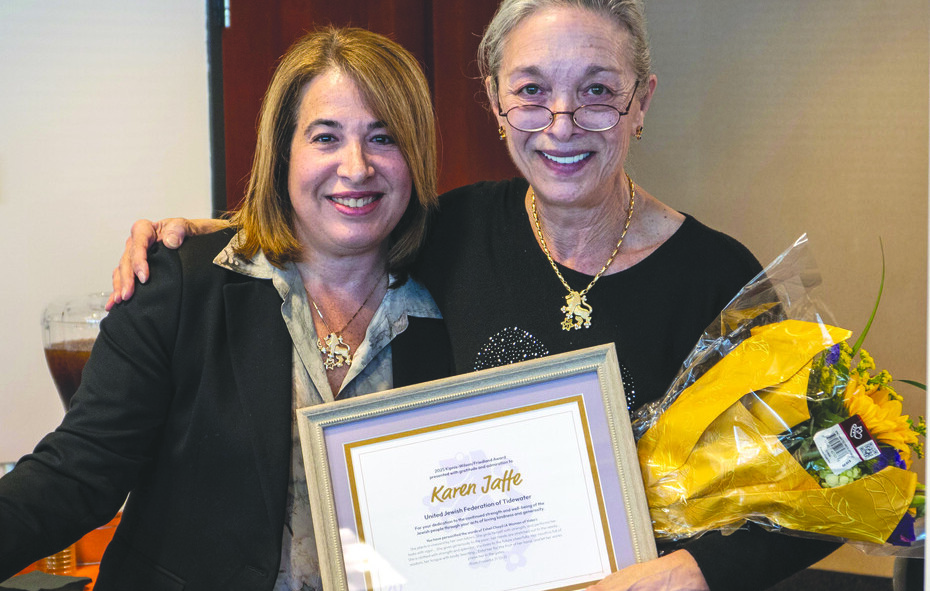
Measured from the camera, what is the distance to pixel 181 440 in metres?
1.46

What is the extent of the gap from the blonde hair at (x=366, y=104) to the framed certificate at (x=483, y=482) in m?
0.45

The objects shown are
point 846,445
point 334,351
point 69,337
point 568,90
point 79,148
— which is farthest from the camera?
point 79,148

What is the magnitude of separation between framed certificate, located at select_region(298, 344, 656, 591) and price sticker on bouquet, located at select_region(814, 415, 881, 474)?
26cm

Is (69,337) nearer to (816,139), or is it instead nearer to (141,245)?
(141,245)

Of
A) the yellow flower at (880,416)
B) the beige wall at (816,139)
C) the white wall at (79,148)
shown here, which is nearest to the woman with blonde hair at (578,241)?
the yellow flower at (880,416)

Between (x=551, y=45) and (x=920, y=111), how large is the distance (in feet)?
8.14

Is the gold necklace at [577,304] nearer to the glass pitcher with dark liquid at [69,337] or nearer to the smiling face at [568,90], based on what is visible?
the smiling face at [568,90]

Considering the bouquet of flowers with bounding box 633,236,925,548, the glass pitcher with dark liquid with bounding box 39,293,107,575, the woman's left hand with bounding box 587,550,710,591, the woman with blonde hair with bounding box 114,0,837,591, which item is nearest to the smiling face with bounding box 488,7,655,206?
the woman with blonde hair with bounding box 114,0,837,591

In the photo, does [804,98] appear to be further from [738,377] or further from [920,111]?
[738,377]

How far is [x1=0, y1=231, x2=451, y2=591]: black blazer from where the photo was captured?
1396 mm

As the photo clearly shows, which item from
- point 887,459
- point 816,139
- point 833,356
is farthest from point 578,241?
point 816,139

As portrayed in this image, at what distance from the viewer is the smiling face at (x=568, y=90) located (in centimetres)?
144

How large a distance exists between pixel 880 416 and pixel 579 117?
0.66 m

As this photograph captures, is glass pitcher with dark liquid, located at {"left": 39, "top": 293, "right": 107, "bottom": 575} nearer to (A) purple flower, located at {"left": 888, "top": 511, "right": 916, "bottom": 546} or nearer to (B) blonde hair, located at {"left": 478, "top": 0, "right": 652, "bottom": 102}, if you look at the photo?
(B) blonde hair, located at {"left": 478, "top": 0, "right": 652, "bottom": 102}
